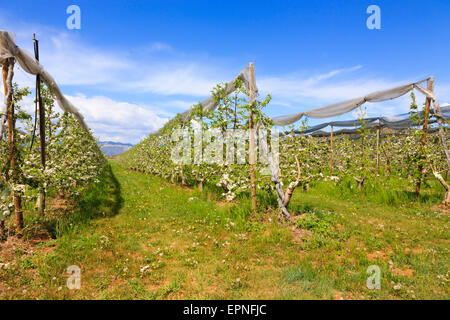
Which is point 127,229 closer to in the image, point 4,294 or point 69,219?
point 69,219

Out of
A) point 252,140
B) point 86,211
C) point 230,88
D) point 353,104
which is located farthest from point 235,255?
point 353,104

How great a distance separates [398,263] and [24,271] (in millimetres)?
7501

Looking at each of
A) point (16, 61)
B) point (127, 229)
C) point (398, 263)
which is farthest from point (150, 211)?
point (398, 263)

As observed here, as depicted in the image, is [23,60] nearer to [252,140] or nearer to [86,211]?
[86,211]

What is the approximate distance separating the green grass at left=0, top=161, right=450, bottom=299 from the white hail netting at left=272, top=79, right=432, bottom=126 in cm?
465

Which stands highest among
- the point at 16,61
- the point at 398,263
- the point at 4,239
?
the point at 16,61

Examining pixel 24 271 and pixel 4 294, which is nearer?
pixel 4 294

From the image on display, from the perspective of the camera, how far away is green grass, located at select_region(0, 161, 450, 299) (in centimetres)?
365

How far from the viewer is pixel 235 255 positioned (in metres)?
4.84

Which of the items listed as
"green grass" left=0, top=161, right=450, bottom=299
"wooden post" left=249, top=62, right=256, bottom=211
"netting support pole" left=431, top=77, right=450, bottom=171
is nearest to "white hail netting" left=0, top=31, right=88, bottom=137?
"green grass" left=0, top=161, right=450, bottom=299

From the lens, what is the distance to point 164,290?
3639 mm

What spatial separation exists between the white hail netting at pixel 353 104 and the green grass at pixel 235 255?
183 inches

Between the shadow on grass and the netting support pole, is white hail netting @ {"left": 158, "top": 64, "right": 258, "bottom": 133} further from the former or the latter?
the netting support pole

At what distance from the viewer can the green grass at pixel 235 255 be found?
12.0 feet
